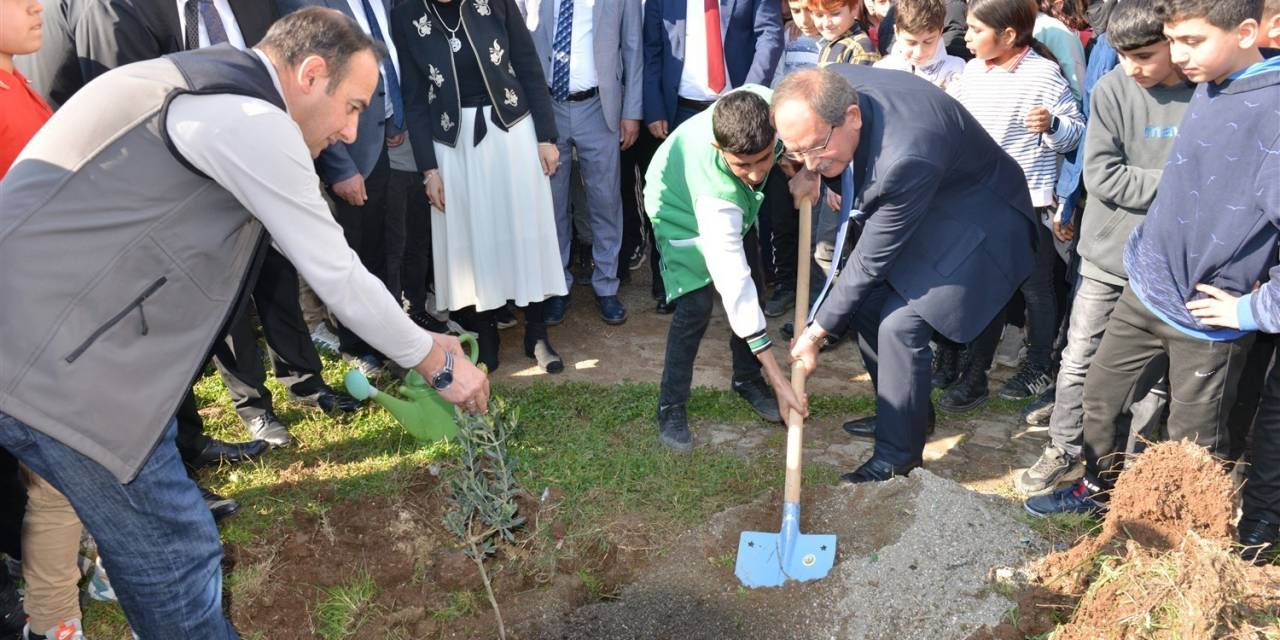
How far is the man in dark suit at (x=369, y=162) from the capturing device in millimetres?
4543

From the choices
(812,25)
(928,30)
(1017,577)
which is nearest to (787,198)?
(812,25)

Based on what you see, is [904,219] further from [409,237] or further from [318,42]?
[409,237]

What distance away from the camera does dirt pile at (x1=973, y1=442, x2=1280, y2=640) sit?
246cm

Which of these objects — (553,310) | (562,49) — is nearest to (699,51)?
(562,49)

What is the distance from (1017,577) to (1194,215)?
4.09ft

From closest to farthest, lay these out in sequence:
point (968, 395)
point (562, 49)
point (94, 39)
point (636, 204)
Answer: point (94, 39), point (968, 395), point (562, 49), point (636, 204)

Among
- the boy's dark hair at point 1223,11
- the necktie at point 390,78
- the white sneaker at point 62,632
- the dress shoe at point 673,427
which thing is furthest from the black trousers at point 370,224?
the boy's dark hair at point 1223,11

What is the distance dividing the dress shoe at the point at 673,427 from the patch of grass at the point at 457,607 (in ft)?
4.28

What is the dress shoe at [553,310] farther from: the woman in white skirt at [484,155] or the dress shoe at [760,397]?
the dress shoe at [760,397]

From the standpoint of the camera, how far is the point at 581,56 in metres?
5.35

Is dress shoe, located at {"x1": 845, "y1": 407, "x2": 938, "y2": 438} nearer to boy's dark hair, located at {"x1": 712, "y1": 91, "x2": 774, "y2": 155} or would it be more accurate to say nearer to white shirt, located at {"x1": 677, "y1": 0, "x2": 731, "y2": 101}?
boy's dark hair, located at {"x1": 712, "y1": 91, "x2": 774, "y2": 155}

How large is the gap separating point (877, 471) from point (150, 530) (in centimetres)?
265

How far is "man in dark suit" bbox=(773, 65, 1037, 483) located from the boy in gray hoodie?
0.88 ft

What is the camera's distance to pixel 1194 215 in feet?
9.97
